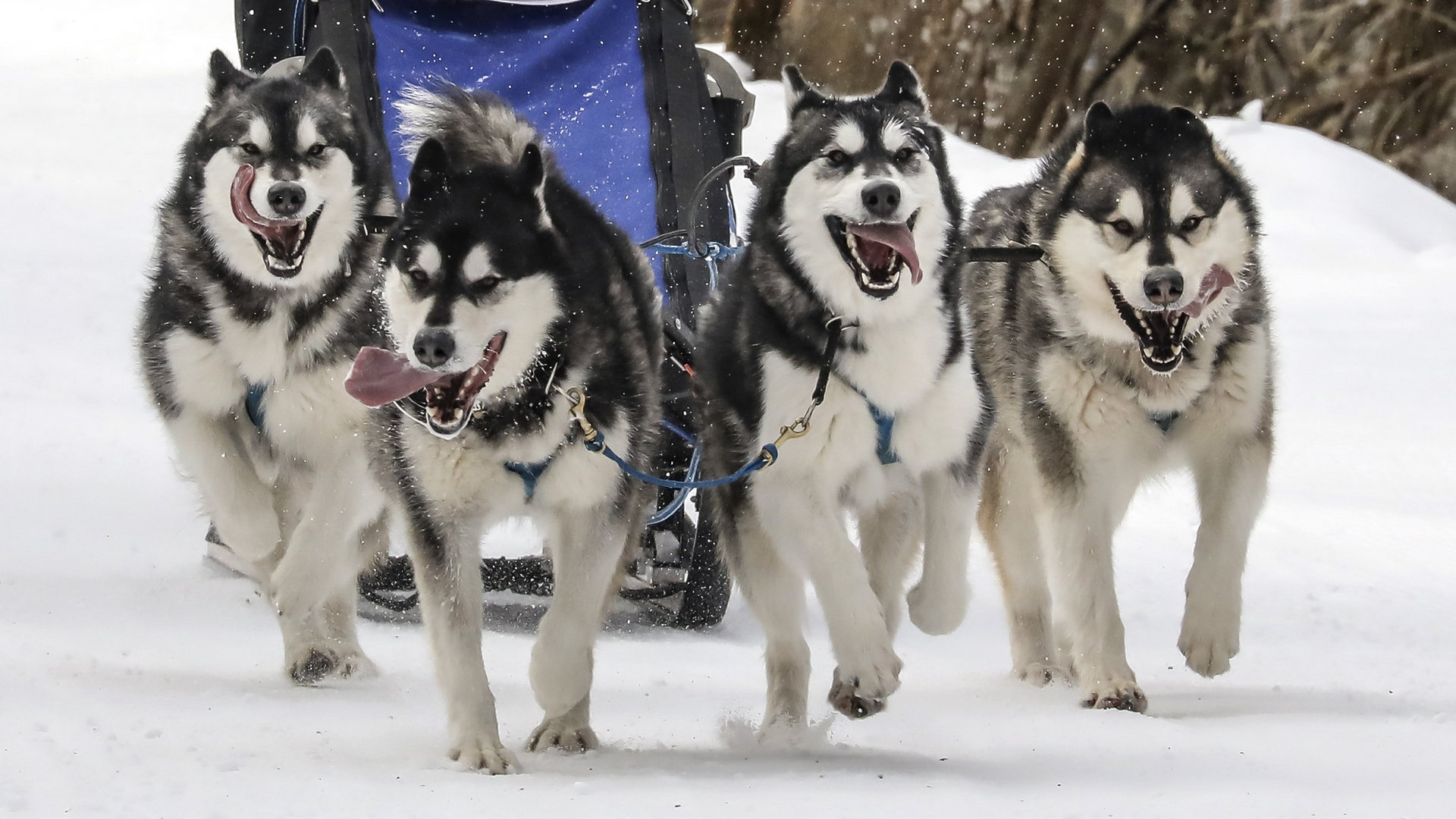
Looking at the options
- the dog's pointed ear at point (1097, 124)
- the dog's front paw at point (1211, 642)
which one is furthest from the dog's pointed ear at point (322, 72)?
the dog's front paw at point (1211, 642)

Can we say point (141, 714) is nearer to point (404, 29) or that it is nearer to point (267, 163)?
point (267, 163)

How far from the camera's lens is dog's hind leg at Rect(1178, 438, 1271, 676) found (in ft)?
10.9

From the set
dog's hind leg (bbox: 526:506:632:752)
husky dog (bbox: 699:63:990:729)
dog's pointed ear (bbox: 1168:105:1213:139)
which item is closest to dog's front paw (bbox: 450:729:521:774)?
dog's hind leg (bbox: 526:506:632:752)

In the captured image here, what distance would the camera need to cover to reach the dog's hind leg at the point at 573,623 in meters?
3.00

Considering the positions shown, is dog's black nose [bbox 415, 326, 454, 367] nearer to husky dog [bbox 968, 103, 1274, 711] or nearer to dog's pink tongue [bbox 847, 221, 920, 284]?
dog's pink tongue [bbox 847, 221, 920, 284]

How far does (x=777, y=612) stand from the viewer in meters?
3.37

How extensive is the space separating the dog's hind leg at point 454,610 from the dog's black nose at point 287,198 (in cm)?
77

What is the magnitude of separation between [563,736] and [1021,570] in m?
1.49

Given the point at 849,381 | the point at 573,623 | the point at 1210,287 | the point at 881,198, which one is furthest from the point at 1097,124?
the point at 573,623

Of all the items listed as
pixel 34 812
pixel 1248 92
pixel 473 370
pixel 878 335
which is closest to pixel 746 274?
pixel 878 335

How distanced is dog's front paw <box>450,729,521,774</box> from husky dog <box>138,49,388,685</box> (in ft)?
2.70

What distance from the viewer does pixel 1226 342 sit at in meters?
3.44

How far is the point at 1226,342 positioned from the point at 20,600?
301 centimetres

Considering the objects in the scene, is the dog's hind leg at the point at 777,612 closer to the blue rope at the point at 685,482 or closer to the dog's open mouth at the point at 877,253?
the blue rope at the point at 685,482
